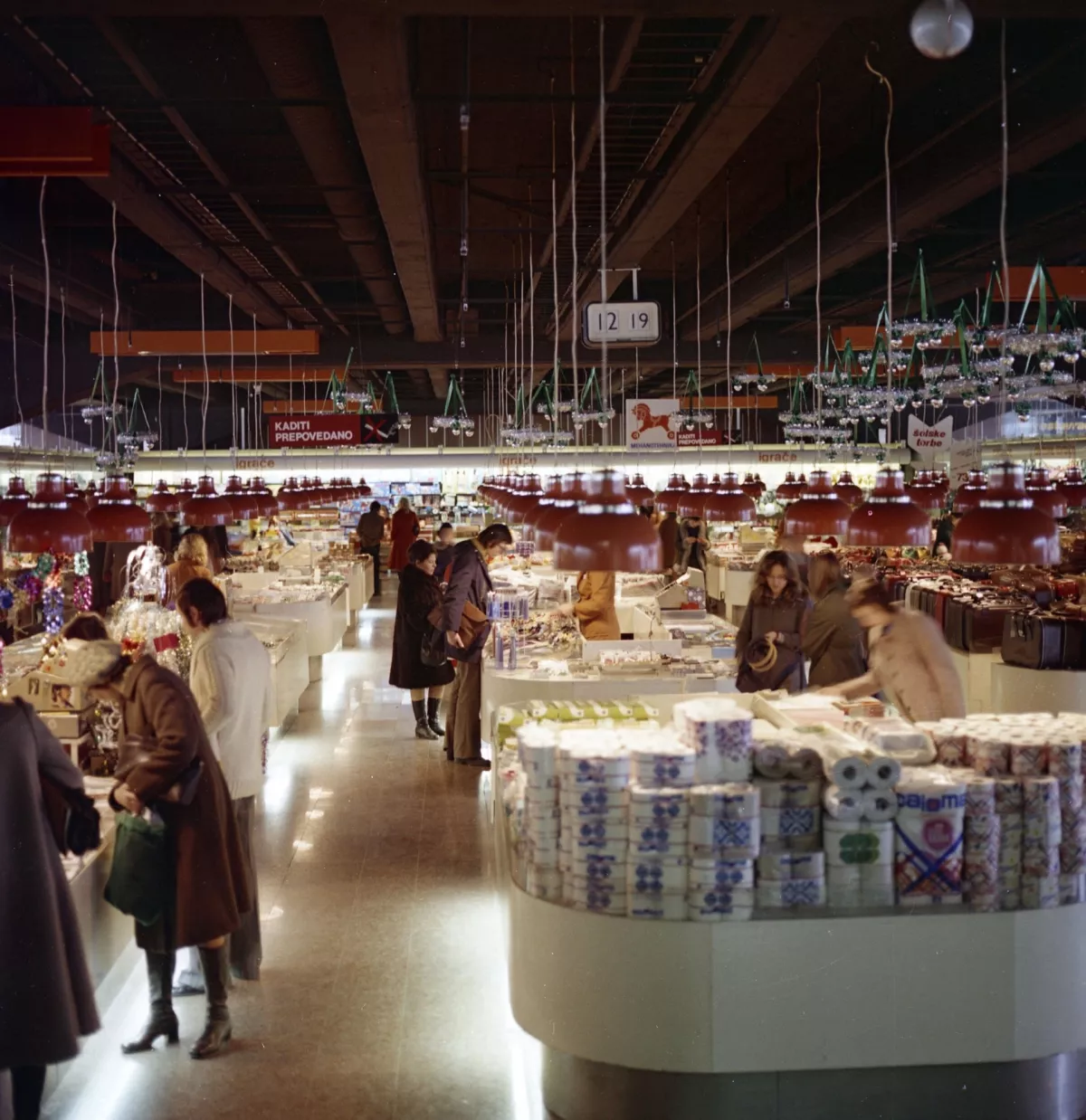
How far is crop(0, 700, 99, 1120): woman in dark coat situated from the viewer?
3.79 meters

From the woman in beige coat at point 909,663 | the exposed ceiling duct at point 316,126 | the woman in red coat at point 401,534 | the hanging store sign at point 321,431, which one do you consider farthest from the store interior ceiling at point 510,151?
the woman in red coat at point 401,534

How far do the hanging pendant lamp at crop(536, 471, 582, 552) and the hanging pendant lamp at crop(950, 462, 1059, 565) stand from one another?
5.80 ft

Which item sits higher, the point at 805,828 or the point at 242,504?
the point at 242,504

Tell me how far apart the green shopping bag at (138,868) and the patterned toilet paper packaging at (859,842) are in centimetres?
243

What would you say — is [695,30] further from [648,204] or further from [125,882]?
[125,882]

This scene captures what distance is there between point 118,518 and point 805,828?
452 centimetres

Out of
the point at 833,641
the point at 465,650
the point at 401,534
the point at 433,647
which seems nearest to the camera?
the point at 833,641

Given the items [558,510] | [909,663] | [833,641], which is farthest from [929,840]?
[833,641]

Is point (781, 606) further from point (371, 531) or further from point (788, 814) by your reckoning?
point (371, 531)

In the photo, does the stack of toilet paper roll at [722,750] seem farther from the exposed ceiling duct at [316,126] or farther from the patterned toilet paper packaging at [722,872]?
the exposed ceiling duct at [316,126]

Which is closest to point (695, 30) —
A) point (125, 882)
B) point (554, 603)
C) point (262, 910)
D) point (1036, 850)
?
point (1036, 850)

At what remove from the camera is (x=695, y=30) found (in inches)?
220

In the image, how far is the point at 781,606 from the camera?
824 centimetres

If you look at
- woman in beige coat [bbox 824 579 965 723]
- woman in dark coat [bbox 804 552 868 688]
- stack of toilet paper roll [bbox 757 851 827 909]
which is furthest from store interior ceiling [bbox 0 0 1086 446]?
stack of toilet paper roll [bbox 757 851 827 909]
